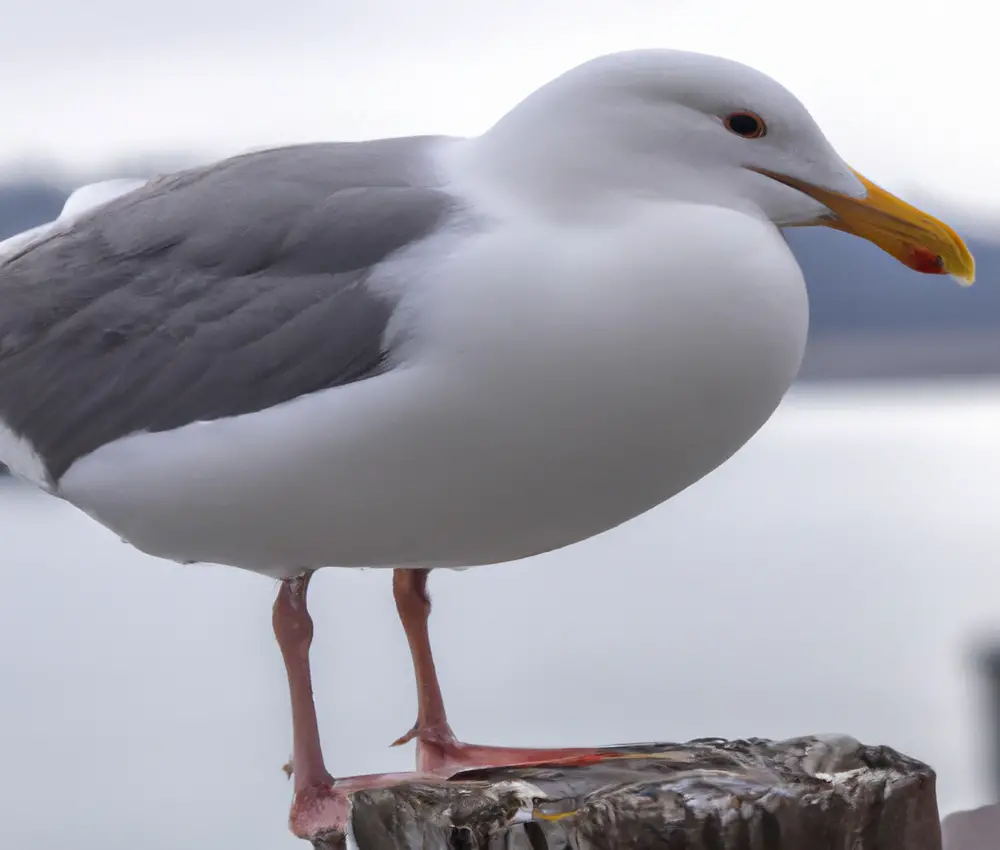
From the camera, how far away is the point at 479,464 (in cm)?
117

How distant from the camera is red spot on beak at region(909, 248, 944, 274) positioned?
127 cm

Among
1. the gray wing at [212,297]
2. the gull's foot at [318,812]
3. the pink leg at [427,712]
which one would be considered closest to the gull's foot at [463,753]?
the pink leg at [427,712]

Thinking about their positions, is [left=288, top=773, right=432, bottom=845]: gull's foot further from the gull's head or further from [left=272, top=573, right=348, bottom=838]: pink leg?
the gull's head

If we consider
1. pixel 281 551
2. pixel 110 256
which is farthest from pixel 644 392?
pixel 110 256

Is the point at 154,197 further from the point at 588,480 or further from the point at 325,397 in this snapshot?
the point at 588,480

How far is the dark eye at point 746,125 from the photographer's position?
1242mm

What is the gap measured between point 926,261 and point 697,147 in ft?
0.79

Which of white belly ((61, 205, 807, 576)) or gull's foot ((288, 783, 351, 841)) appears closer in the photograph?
white belly ((61, 205, 807, 576))

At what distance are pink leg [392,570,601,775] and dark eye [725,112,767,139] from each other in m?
0.64

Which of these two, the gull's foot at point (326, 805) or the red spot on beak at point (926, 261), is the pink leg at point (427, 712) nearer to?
the gull's foot at point (326, 805)

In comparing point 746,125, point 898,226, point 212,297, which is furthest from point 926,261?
point 212,297

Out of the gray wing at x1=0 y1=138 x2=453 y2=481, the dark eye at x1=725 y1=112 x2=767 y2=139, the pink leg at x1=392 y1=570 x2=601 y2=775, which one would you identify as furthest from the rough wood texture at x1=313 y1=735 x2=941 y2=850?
the dark eye at x1=725 y1=112 x2=767 y2=139

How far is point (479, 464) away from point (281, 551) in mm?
220

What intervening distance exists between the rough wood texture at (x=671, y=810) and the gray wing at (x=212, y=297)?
394 millimetres
